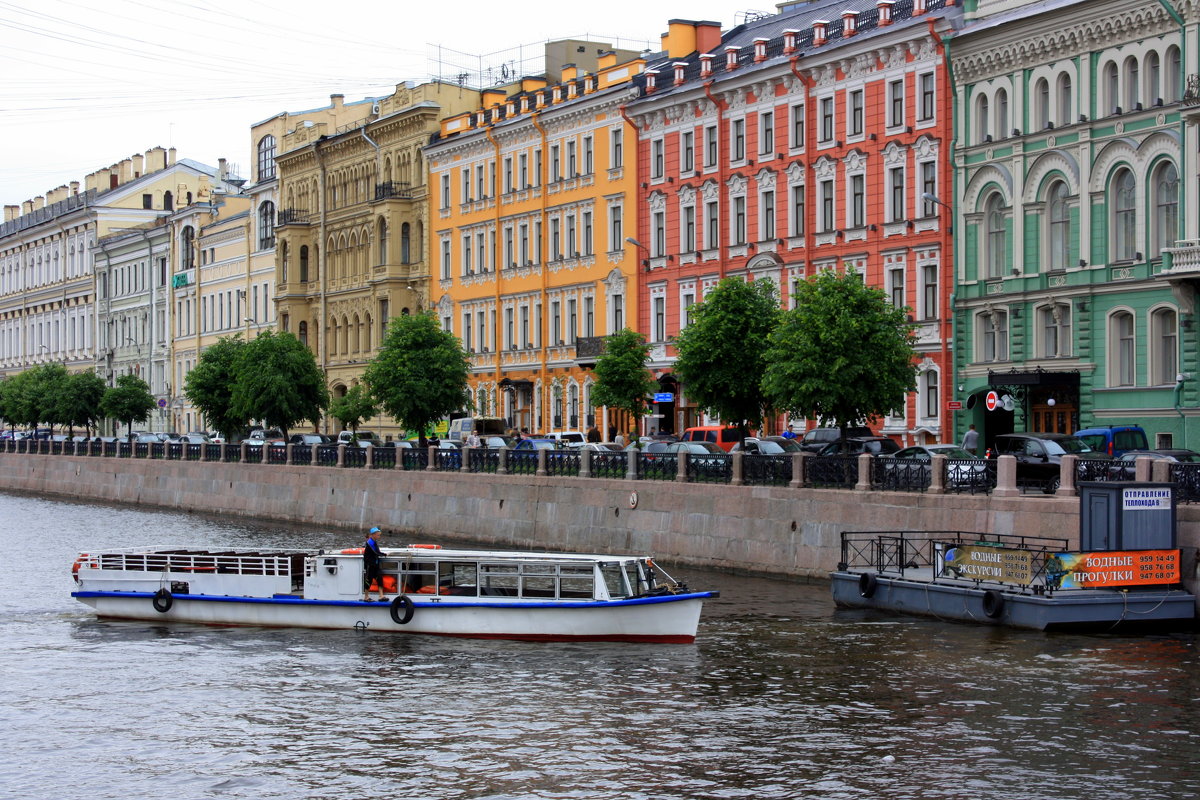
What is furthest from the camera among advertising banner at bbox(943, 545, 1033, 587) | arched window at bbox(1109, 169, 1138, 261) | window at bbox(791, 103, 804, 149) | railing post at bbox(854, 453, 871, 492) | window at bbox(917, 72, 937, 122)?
window at bbox(791, 103, 804, 149)

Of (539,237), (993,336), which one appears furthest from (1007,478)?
(539,237)

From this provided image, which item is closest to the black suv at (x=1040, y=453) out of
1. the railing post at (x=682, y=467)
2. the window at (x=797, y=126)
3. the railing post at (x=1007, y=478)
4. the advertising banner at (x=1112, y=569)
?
the railing post at (x=1007, y=478)

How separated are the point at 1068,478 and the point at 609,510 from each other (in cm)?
1345

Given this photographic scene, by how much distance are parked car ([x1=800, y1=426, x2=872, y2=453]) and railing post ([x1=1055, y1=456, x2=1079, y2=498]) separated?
557 inches

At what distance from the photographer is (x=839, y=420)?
39.8m

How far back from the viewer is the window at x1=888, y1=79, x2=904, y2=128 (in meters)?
48.1

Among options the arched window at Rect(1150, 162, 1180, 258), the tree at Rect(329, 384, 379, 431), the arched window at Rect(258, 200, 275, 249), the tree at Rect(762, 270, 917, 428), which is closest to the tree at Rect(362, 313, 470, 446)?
the tree at Rect(329, 384, 379, 431)

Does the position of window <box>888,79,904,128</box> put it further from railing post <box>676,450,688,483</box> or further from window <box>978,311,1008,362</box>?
railing post <box>676,450,688,483</box>

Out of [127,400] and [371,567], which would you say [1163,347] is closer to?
[371,567]

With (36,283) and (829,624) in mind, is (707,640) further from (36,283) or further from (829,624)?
(36,283)

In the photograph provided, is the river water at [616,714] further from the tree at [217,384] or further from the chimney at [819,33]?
the tree at [217,384]

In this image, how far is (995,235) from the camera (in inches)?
1802

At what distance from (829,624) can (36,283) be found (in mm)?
98889

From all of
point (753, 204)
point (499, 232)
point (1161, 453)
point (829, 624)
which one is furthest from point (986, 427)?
point (499, 232)
